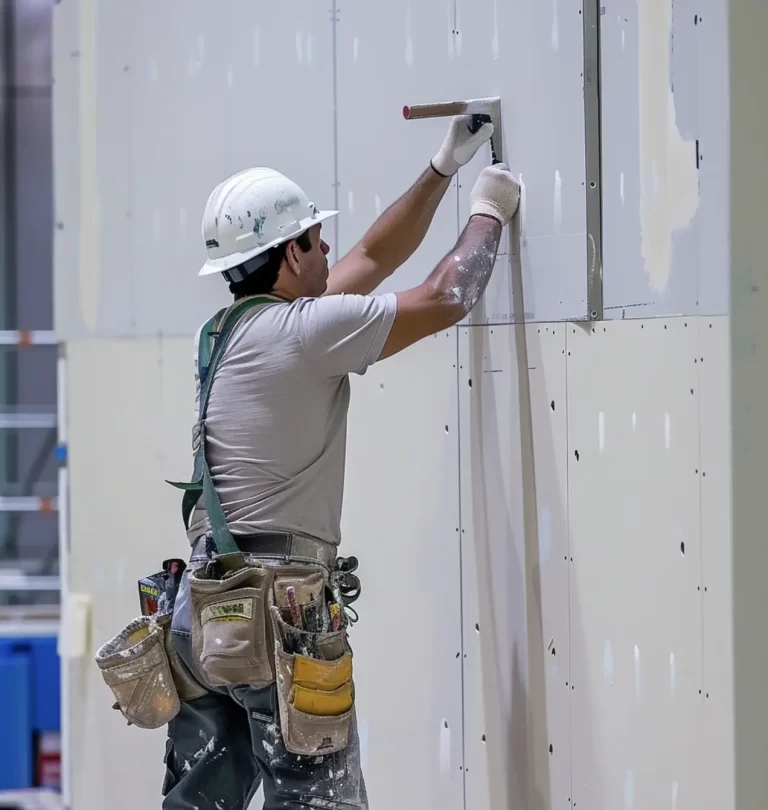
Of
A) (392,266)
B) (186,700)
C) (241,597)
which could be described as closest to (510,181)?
(392,266)

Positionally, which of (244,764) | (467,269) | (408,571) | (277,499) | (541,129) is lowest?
(244,764)

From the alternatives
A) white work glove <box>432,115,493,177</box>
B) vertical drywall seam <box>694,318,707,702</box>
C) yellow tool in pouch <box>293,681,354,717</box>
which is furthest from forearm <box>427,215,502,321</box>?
yellow tool in pouch <box>293,681,354,717</box>

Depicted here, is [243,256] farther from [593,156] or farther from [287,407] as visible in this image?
[593,156]

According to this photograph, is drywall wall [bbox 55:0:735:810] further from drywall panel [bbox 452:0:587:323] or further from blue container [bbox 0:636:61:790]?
blue container [bbox 0:636:61:790]

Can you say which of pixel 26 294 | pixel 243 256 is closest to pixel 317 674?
pixel 243 256

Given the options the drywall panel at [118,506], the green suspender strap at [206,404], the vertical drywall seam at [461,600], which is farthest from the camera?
the drywall panel at [118,506]

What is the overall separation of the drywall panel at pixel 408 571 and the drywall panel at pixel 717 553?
862 millimetres

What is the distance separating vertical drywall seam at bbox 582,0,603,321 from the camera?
193 centimetres

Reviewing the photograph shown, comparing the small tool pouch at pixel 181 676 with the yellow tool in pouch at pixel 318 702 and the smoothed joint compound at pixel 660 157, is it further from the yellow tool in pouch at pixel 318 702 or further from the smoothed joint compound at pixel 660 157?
the smoothed joint compound at pixel 660 157

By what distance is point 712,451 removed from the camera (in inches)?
62.7

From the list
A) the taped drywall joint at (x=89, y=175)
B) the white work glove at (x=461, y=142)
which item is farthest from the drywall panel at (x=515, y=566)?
the taped drywall joint at (x=89, y=175)

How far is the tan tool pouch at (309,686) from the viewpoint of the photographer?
5.93 feet

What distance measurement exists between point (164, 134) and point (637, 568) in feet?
5.53

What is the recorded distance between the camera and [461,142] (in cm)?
222
